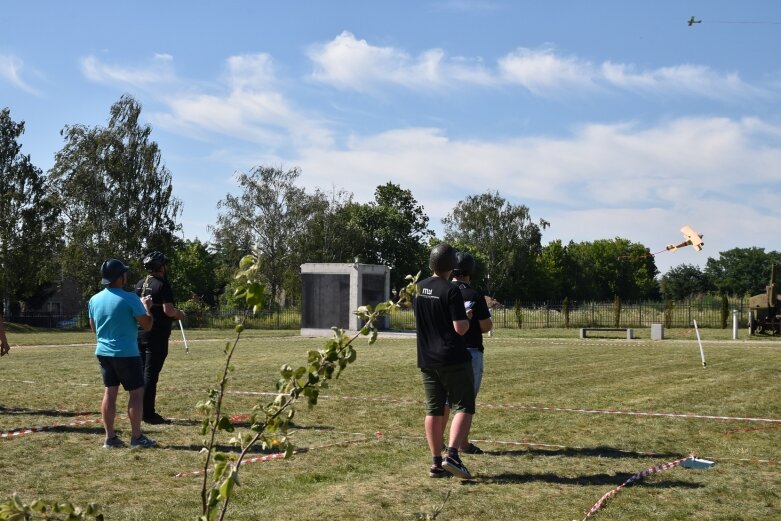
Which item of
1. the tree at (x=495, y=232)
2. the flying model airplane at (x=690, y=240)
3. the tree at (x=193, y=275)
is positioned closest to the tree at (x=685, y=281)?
the tree at (x=495, y=232)

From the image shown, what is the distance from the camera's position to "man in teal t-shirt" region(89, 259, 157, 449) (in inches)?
308

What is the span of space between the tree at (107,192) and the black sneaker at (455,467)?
160ft

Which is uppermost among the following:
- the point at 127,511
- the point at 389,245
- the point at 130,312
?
the point at 389,245

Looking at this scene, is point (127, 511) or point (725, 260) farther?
point (725, 260)

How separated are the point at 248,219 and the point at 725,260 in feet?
269

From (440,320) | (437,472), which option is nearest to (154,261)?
(440,320)

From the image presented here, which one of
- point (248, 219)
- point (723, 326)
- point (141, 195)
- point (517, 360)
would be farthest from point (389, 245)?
point (517, 360)

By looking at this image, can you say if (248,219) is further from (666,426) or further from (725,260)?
(725,260)

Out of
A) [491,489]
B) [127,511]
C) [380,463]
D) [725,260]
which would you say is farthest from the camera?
[725,260]

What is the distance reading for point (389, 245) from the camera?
76688 millimetres

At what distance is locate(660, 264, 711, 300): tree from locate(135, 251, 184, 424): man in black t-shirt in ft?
→ 390

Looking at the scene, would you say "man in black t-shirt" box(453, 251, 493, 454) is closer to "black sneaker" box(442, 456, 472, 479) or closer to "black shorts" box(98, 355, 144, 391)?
"black sneaker" box(442, 456, 472, 479)

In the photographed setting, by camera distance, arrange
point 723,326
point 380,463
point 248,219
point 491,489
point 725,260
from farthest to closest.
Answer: point 725,260 → point 248,219 → point 723,326 → point 380,463 → point 491,489

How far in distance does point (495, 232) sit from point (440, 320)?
75.8 m
